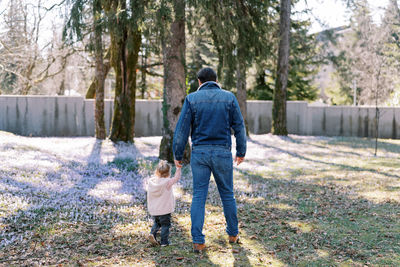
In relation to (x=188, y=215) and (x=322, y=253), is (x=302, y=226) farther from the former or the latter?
(x=188, y=215)

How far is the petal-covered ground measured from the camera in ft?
14.6

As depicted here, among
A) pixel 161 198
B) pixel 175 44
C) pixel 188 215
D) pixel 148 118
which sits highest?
pixel 175 44

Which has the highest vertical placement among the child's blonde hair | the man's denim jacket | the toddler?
the man's denim jacket

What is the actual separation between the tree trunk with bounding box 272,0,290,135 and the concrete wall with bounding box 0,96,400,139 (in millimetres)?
2809

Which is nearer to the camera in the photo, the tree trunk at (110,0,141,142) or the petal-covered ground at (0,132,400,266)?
the petal-covered ground at (0,132,400,266)

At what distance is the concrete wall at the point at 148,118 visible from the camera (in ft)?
60.7

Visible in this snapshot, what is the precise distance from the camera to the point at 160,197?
4.66 metres

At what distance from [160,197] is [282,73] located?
14.8 metres

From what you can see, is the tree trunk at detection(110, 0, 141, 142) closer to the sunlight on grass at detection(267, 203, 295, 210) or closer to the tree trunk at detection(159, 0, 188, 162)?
the tree trunk at detection(159, 0, 188, 162)

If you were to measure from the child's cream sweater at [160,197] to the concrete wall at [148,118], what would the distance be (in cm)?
1502

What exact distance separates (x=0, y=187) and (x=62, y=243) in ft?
9.20

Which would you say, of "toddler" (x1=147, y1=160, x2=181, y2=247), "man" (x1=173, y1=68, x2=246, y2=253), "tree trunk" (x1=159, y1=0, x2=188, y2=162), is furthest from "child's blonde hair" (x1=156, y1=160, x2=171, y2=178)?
"tree trunk" (x1=159, y1=0, x2=188, y2=162)

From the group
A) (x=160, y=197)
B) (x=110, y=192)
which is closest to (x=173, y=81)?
(x=110, y=192)

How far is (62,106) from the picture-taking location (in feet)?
62.3
